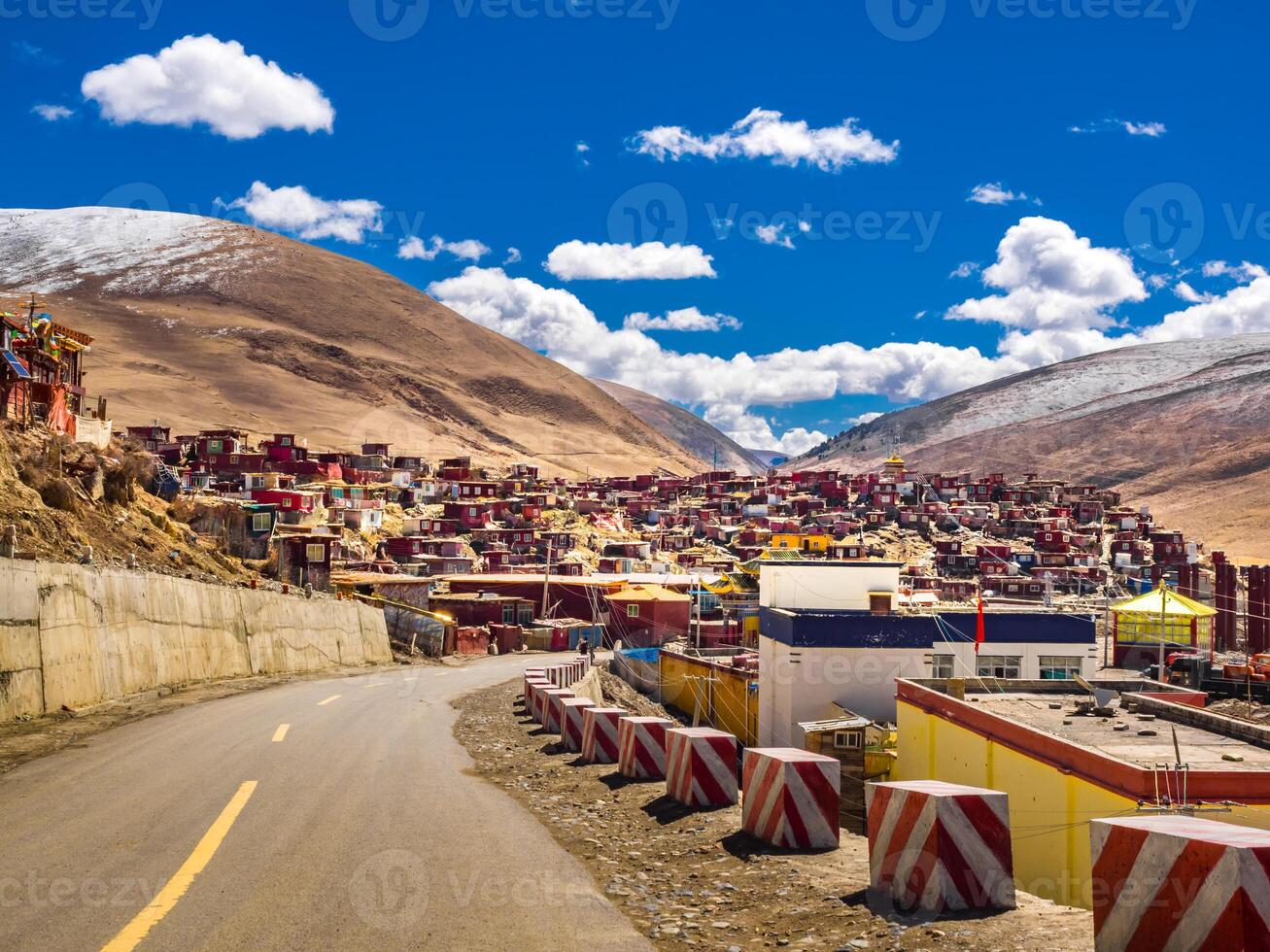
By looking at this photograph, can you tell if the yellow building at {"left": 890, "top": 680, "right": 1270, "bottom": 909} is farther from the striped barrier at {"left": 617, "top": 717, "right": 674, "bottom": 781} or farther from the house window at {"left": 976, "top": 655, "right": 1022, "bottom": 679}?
the house window at {"left": 976, "top": 655, "right": 1022, "bottom": 679}

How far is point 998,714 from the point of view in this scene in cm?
1966

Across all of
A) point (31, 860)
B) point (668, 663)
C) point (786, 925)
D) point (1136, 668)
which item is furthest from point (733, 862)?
point (1136, 668)

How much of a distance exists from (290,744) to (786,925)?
9776 mm

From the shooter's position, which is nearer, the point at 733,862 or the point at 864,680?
the point at 733,862

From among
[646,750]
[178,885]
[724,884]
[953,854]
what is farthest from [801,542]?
[178,885]

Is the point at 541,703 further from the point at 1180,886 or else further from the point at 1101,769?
the point at 1180,886

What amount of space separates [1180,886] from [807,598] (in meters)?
33.2

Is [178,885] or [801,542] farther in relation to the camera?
[801,542]

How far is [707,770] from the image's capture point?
439 inches

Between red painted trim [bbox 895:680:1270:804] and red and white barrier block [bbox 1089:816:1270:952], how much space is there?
8.35 meters

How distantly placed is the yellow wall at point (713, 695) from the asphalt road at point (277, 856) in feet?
72.0

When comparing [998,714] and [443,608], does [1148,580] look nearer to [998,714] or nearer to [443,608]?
[443,608]

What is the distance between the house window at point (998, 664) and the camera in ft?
104

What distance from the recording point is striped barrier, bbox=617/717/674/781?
1294 centimetres
